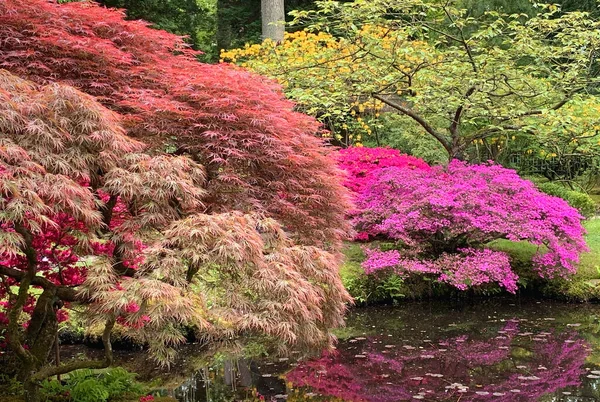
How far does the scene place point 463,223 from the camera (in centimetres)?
870

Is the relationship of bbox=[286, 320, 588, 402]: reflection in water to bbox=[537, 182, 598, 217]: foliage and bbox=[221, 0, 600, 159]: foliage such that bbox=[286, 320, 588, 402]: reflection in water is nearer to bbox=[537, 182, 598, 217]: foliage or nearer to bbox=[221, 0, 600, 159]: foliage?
bbox=[221, 0, 600, 159]: foliage

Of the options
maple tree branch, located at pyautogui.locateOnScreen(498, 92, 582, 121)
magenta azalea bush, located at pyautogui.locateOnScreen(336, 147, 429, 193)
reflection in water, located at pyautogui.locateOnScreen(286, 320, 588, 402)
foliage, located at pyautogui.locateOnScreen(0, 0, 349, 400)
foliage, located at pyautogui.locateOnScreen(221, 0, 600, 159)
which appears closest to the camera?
foliage, located at pyautogui.locateOnScreen(0, 0, 349, 400)

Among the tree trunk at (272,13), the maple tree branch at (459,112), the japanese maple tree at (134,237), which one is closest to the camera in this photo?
the japanese maple tree at (134,237)

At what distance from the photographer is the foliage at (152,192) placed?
3.66 meters

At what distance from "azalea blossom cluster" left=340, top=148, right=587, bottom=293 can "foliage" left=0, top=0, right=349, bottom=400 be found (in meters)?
3.33

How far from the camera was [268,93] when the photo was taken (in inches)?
204

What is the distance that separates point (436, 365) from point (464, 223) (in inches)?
108

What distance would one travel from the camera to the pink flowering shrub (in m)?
8.70

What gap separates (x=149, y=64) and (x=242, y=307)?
246 centimetres

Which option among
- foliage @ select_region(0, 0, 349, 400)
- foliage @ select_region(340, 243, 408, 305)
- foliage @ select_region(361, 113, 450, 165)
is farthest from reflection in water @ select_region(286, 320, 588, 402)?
foliage @ select_region(361, 113, 450, 165)

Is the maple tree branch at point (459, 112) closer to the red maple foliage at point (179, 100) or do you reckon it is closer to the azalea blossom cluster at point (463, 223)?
the azalea blossom cluster at point (463, 223)

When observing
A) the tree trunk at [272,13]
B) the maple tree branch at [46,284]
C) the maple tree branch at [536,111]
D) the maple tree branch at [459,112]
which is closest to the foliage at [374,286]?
the maple tree branch at [459,112]

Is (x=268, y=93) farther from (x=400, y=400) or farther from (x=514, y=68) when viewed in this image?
(x=514, y=68)

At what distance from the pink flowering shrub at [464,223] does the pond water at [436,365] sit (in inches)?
27.9
